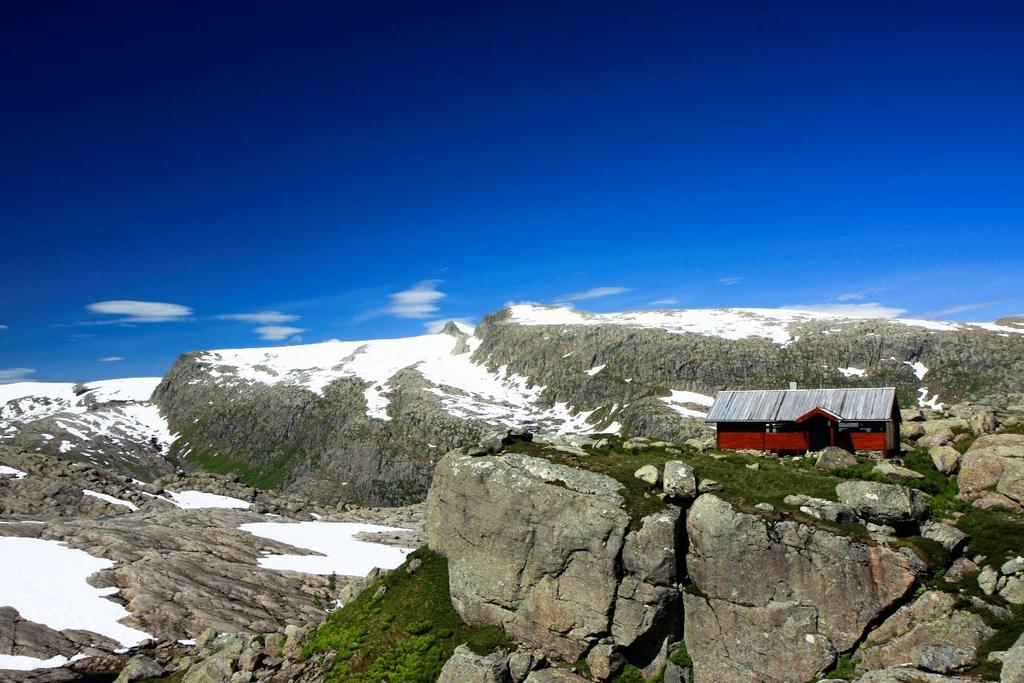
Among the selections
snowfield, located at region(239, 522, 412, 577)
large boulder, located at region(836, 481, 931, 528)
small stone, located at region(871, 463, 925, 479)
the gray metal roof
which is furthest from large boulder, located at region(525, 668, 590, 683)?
snowfield, located at region(239, 522, 412, 577)

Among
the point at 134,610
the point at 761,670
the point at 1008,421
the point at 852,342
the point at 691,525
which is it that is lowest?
the point at 134,610

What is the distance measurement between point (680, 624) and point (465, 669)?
8767mm

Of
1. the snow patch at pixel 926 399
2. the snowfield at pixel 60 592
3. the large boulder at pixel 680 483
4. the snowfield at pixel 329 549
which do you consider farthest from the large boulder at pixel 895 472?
the snow patch at pixel 926 399

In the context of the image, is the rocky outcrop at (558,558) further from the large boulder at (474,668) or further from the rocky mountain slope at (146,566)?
the rocky mountain slope at (146,566)

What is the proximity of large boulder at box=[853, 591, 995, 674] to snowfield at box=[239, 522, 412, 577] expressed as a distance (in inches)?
1780

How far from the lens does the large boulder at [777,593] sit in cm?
2128

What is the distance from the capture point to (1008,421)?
115 ft

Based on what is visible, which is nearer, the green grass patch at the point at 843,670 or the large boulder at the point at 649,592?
the green grass patch at the point at 843,670

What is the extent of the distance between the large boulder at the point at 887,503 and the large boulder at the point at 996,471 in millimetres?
3560

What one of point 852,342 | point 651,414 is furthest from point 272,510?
point 852,342

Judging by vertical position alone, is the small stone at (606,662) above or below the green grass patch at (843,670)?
below

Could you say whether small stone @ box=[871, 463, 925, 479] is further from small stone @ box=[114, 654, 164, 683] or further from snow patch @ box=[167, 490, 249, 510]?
snow patch @ box=[167, 490, 249, 510]

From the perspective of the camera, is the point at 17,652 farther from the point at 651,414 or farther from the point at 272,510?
the point at 651,414

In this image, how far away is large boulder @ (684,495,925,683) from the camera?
21.3 m
